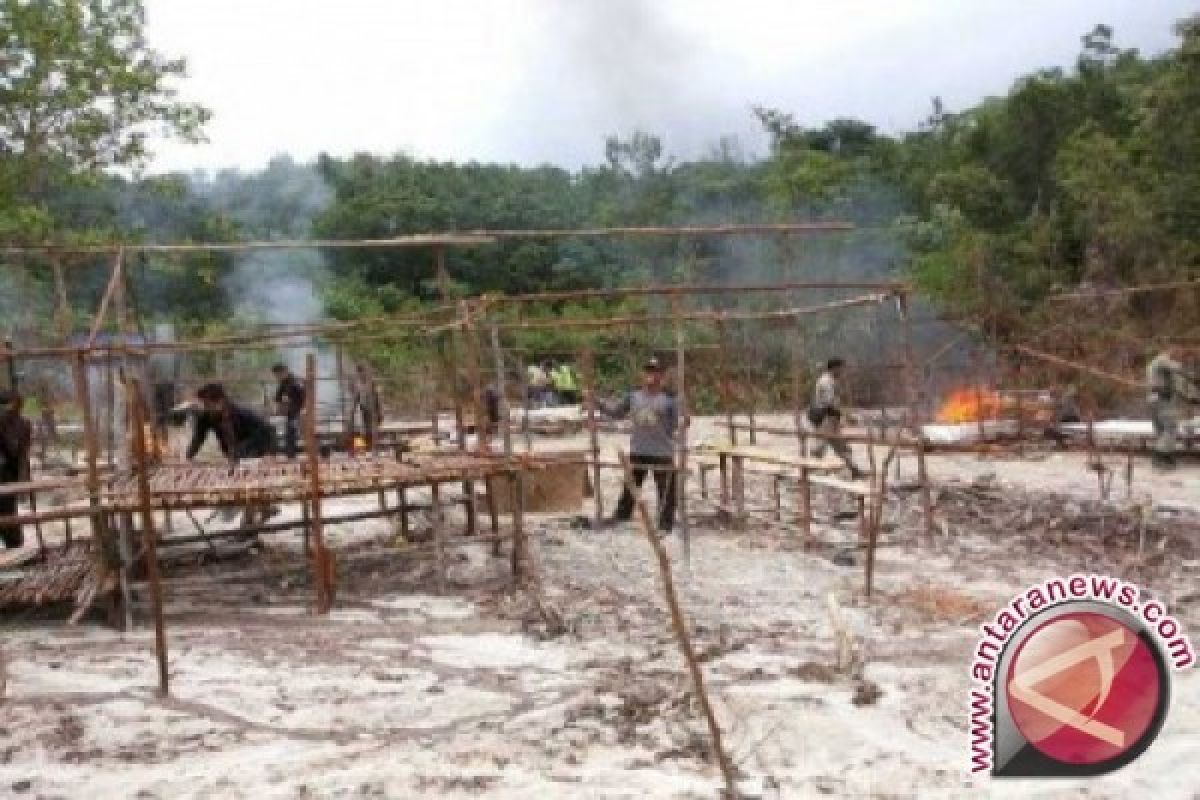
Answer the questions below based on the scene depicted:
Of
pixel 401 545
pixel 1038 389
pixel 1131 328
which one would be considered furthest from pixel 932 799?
pixel 1131 328

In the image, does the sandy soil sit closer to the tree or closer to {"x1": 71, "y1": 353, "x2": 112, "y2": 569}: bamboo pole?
{"x1": 71, "y1": 353, "x2": 112, "y2": 569}: bamboo pole

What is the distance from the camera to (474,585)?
10.2 meters

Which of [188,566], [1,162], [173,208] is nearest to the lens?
[188,566]

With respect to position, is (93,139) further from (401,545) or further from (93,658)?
(93,658)

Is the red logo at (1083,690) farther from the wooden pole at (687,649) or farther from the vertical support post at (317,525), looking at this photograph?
the vertical support post at (317,525)

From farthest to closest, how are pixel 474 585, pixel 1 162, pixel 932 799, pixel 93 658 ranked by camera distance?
pixel 1 162 < pixel 474 585 < pixel 93 658 < pixel 932 799

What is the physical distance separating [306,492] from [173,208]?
1101 inches

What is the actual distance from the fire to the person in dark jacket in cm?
1035

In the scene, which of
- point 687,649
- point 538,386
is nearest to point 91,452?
point 687,649

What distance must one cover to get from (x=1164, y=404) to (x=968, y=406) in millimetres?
5243

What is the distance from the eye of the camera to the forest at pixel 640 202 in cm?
1898

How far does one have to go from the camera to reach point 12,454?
433 inches

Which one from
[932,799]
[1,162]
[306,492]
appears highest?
[1,162]

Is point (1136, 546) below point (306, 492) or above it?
below
